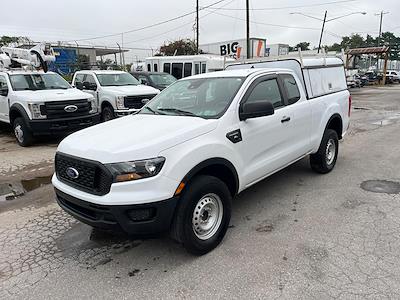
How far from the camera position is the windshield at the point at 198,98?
12.6 feet

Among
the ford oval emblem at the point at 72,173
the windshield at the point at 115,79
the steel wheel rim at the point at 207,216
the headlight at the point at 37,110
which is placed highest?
the windshield at the point at 115,79

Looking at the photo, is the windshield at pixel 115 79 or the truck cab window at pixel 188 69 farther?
the truck cab window at pixel 188 69

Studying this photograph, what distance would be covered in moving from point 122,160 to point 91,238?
1445 mm

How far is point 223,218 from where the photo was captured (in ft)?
11.8

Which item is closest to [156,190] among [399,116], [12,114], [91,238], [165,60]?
[91,238]

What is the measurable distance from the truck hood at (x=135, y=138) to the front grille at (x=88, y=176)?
0.19 ft

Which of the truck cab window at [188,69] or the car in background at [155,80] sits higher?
the truck cab window at [188,69]

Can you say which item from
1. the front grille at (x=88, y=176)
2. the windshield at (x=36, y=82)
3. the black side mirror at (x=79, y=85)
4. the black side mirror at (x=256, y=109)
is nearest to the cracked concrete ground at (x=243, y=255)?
the front grille at (x=88, y=176)

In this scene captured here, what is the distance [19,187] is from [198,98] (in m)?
3.61

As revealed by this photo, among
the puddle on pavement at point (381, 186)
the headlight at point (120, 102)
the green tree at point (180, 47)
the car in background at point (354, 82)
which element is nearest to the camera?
the puddle on pavement at point (381, 186)

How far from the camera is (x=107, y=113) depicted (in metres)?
11.0

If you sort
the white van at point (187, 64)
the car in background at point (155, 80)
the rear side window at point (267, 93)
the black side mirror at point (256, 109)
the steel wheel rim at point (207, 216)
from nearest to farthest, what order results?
the steel wheel rim at point (207, 216)
the black side mirror at point (256, 109)
the rear side window at point (267, 93)
the car in background at point (155, 80)
the white van at point (187, 64)

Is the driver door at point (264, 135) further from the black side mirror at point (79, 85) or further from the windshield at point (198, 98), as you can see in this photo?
the black side mirror at point (79, 85)

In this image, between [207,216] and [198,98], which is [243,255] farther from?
[198,98]
